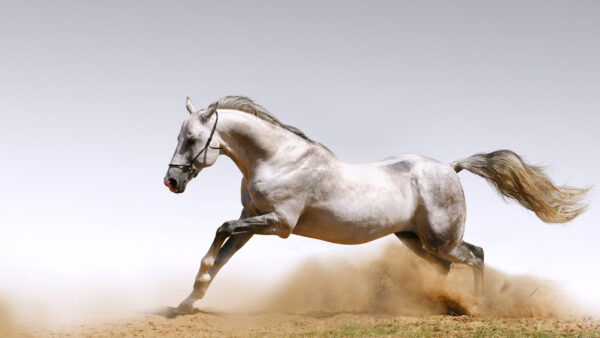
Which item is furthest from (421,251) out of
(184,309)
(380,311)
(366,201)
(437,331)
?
(184,309)

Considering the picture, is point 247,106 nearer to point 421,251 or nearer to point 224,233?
point 224,233

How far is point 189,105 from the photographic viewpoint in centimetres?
727

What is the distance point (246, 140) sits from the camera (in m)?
7.04

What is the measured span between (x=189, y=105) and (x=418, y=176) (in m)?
3.30

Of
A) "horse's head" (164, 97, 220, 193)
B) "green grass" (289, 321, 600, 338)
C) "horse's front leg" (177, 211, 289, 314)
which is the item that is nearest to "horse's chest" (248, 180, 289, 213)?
"horse's front leg" (177, 211, 289, 314)

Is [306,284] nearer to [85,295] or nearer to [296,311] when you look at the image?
[296,311]

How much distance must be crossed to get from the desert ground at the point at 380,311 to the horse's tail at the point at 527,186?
1283 mm

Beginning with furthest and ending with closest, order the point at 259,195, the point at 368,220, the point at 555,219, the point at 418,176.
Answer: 1. the point at 555,219
2. the point at 418,176
3. the point at 368,220
4. the point at 259,195

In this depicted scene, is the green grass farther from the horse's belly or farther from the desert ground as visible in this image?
the horse's belly

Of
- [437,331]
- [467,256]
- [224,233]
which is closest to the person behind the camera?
[437,331]

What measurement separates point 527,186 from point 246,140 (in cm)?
442

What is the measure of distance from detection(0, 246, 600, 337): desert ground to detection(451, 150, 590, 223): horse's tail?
1.28 meters

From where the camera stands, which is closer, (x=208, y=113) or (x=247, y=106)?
(x=208, y=113)

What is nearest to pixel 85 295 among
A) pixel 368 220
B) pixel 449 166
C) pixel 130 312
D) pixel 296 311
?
pixel 130 312
